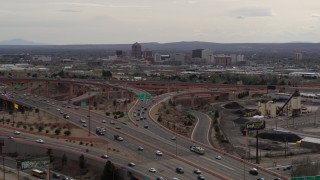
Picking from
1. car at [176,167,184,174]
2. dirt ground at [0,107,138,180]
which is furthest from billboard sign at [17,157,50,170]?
car at [176,167,184,174]

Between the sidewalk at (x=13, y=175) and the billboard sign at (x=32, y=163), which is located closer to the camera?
the billboard sign at (x=32, y=163)

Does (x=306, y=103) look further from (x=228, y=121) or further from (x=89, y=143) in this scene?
(x=89, y=143)

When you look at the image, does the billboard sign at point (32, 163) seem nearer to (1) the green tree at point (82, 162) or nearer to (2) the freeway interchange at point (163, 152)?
(2) the freeway interchange at point (163, 152)

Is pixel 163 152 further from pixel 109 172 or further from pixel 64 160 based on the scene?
pixel 64 160

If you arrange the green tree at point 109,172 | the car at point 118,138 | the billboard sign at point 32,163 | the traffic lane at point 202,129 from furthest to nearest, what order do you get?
the traffic lane at point 202,129 < the car at point 118,138 < the green tree at point 109,172 < the billboard sign at point 32,163

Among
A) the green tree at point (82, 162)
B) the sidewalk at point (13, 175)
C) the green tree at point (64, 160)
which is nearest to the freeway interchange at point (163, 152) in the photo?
the green tree at point (82, 162)
